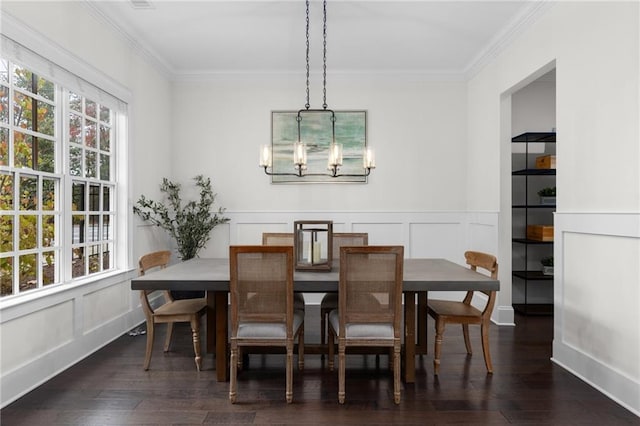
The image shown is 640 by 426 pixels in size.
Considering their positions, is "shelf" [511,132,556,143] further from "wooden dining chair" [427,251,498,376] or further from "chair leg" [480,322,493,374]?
"chair leg" [480,322,493,374]

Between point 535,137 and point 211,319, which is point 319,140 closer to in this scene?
point 535,137

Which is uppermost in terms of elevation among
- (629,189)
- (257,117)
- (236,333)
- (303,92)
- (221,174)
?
(303,92)

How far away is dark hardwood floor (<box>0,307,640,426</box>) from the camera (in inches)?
88.5

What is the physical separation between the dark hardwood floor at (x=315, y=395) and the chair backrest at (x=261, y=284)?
1.56 feet

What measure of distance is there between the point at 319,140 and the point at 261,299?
287 cm

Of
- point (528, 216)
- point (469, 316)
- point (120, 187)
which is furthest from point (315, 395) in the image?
point (528, 216)

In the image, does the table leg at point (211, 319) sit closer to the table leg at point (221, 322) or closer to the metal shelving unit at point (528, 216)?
the table leg at point (221, 322)

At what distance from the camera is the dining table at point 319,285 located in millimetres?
2465

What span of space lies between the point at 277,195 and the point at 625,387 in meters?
3.70

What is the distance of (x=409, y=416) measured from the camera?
7.45ft

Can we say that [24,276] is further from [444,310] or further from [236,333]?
[444,310]

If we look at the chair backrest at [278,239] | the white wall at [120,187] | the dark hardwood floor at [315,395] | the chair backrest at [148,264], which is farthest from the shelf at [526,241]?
the white wall at [120,187]

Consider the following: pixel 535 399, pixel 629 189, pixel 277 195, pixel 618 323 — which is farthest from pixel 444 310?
pixel 277 195

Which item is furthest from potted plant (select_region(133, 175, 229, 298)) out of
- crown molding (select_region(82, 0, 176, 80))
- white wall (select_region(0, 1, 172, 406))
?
crown molding (select_region(82, 0, 176, 80))
